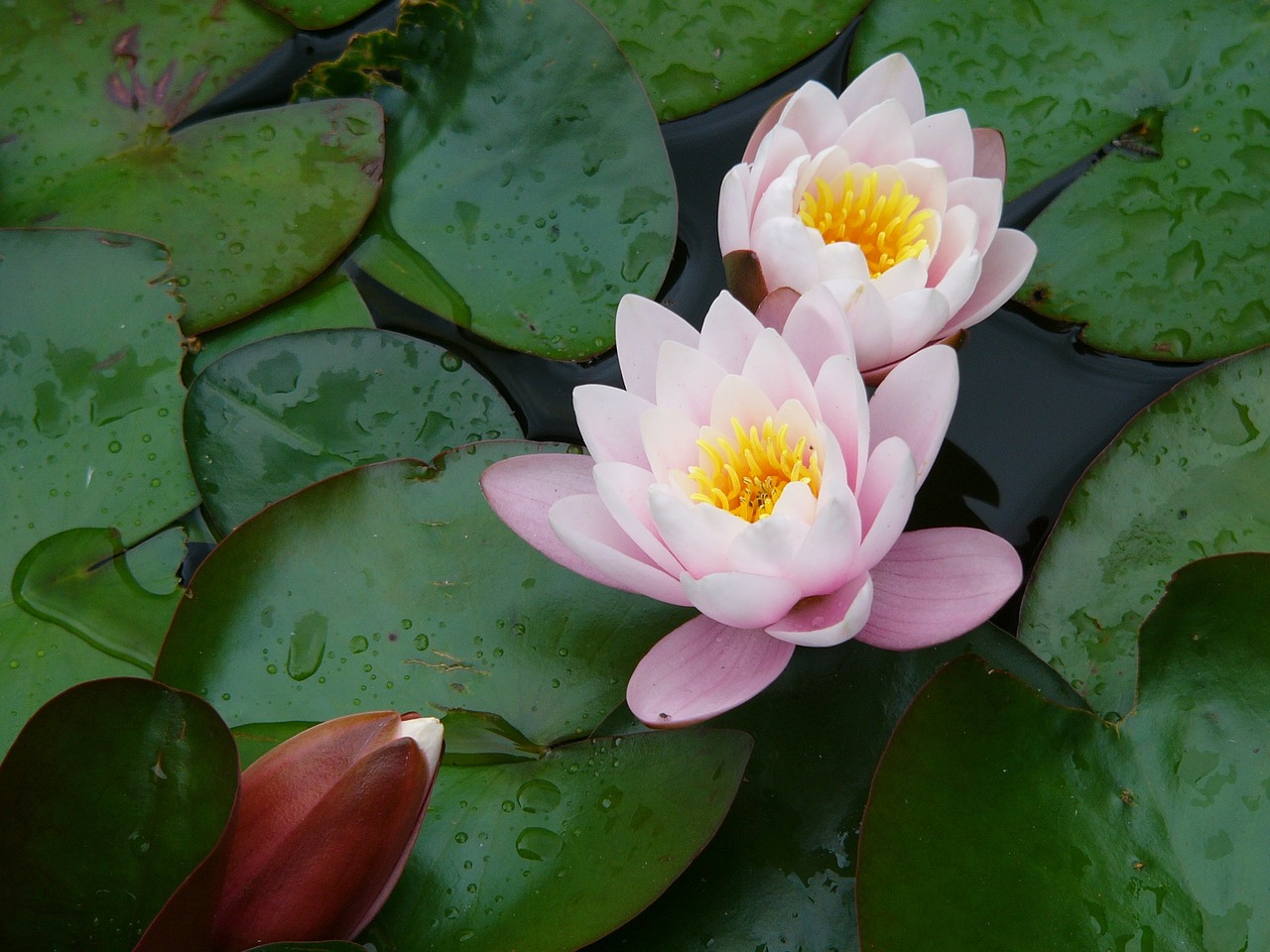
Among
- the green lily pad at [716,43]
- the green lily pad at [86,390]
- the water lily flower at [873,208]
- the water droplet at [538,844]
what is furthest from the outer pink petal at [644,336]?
the green lily pad at [86,390]

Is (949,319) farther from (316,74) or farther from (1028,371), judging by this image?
(316,74)

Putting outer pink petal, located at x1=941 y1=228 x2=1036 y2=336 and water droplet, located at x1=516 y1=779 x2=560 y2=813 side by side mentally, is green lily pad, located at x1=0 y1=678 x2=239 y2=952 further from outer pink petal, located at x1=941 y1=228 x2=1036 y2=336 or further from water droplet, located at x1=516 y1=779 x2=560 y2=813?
outer pink petal, located at x1=941 y1=228 x2=1036 y2=336

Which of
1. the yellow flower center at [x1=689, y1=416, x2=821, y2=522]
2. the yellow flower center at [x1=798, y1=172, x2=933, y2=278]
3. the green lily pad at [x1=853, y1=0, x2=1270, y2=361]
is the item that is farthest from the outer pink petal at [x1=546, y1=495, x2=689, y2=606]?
the green lily pad at [x1=853, y1=0, x2=1270, y2=361]

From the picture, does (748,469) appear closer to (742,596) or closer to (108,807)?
(742,596)

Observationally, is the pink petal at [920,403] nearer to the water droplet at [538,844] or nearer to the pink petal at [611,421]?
the pink petal at [611,421]

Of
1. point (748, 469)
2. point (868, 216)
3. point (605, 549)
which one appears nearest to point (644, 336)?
point (748, 469)

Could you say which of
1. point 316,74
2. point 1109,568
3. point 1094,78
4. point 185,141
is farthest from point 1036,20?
point 185,141
